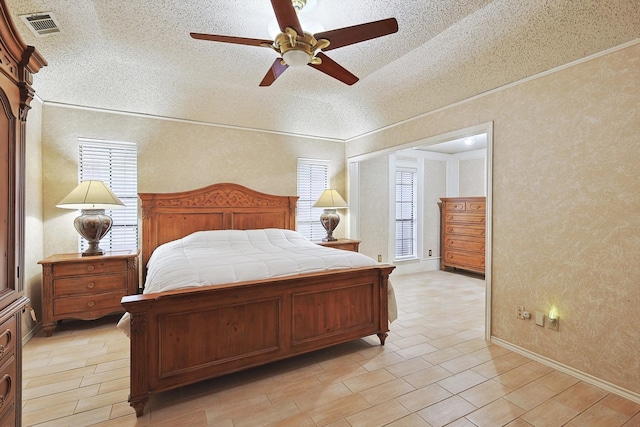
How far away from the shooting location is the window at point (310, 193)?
17.0 feet

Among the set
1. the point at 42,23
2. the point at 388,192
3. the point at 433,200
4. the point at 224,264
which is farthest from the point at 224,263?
the point at 433,200

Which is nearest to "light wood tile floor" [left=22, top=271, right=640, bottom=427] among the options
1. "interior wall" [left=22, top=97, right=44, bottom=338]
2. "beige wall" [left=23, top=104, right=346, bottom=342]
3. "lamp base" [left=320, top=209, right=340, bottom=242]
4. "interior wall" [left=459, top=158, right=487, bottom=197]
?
"interior wall" [left=22, top=97, right=44, bottom=338]

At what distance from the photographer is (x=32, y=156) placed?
10.5ft

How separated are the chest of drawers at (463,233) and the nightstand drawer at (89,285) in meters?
5.53

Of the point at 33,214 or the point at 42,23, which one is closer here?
the point at 42,23

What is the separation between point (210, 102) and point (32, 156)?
1960 mm

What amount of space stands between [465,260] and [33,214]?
6452 millimetres

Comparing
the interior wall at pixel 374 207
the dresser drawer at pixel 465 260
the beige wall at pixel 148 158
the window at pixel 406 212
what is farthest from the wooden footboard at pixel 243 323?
the dresser drawer at pixel 465 260

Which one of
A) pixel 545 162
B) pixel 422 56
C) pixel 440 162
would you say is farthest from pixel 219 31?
pixel 440 162

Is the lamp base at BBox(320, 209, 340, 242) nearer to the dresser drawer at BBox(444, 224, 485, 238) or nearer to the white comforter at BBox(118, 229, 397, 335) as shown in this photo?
the white comforter at BBox(118, 229, 397, 335)

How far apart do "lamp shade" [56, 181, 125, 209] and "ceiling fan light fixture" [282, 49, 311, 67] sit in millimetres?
2633

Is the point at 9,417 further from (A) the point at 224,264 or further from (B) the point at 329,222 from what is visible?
Result: (B) the point at 329,222

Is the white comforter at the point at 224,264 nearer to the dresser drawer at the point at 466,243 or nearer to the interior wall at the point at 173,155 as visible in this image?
the interior wall at the point at 173,155

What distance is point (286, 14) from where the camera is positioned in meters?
1.64
